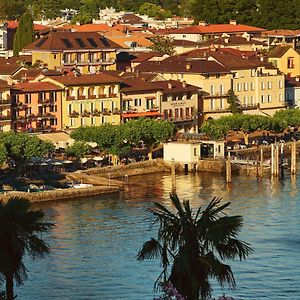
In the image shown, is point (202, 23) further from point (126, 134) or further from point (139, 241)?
point (139, 241)

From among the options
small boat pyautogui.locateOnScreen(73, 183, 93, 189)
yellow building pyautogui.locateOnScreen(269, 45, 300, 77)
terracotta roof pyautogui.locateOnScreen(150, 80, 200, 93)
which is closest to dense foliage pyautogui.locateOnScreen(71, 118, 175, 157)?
terracotta roof pyautogui.locateOnScreen(150, 80, 200, 93)

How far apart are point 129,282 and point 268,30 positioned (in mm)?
42490

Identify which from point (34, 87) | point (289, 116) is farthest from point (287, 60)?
point (34, 87)

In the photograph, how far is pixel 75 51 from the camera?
5066 centimetres

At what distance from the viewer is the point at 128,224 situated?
30453 mm

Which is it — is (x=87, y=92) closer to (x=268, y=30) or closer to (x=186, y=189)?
(x=186, y=189)

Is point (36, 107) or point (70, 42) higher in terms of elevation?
point (70, 42)

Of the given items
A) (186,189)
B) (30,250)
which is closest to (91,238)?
(186,189)

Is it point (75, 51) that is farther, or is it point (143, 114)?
point (75, 51)

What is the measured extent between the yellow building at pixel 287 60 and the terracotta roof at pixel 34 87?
13343 millimetres

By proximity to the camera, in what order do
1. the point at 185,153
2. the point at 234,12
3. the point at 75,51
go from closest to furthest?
the point at 185,153 → the point at 75,51 → the point at 234,12

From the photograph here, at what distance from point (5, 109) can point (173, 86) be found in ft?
21.2

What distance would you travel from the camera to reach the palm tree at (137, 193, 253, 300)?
16.4 m

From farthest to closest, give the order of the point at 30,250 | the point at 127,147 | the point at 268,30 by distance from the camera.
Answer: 1. the point at 268,30
2. the point at 127,147
3. the point at 30,250
